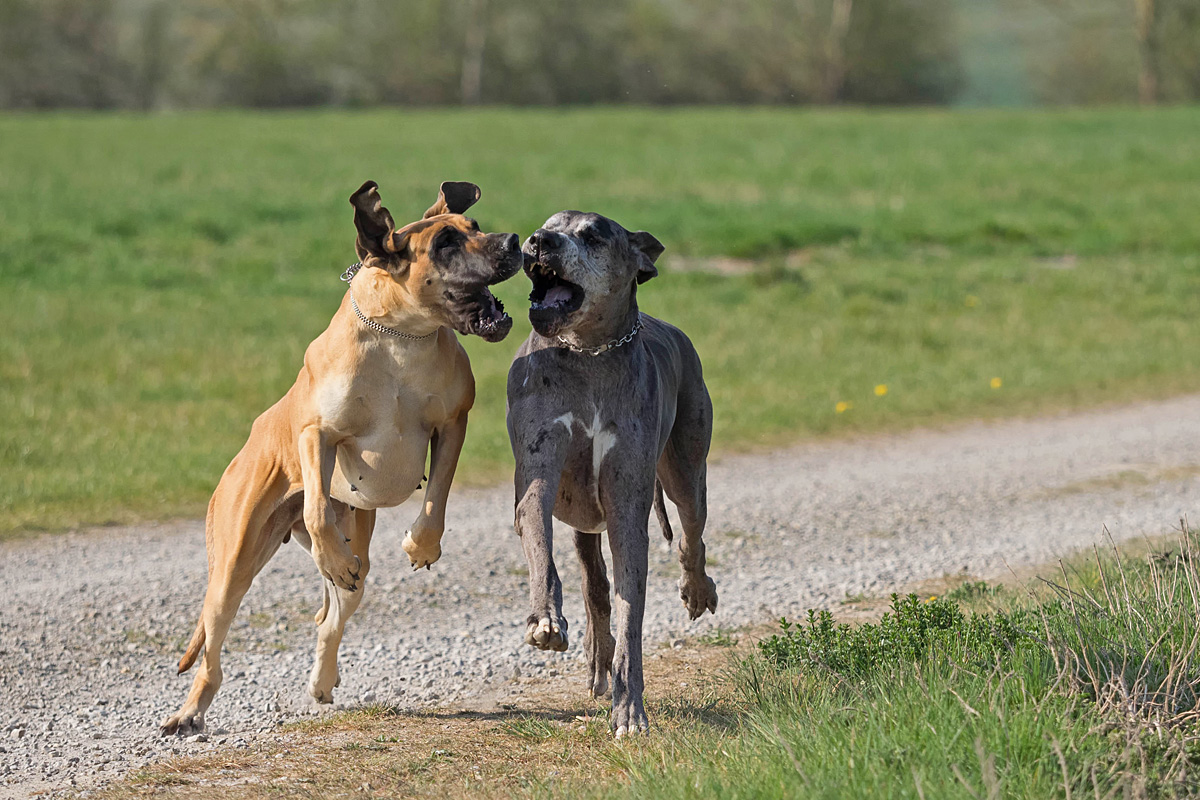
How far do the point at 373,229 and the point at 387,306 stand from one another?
270mm

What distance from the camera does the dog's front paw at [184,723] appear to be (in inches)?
205

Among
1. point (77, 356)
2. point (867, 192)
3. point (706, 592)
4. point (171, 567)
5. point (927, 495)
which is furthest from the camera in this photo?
point (867, 192)

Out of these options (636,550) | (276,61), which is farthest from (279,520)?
(276,61)

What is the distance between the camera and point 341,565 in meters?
4.67

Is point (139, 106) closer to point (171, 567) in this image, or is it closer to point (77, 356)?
point (77, 356)

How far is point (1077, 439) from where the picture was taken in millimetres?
11156

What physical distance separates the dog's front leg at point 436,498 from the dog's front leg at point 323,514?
219 mm

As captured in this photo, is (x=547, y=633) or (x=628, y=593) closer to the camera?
(x=547, y=633)

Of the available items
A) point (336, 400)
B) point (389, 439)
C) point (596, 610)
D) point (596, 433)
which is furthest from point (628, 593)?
point (336, 400)

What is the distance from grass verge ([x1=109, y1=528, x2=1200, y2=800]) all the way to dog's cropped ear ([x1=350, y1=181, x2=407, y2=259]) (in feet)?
6.12

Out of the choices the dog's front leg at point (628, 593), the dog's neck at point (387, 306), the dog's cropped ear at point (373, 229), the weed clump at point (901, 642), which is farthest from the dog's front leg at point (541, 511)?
the weed clump at point (901, 642)

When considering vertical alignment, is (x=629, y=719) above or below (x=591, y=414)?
below

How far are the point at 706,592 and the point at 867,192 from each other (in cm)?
2036

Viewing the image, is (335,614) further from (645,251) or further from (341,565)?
(645,251)
